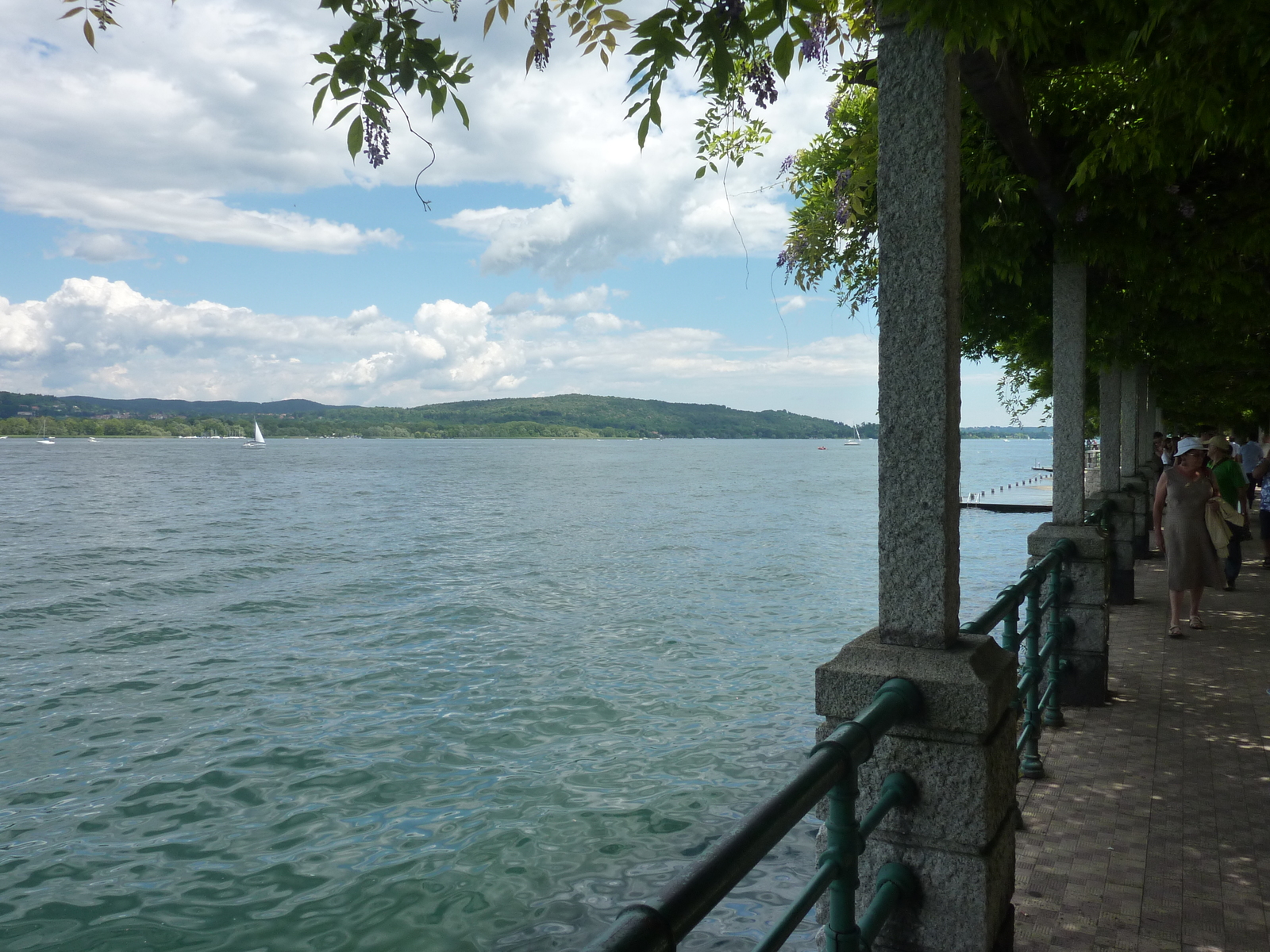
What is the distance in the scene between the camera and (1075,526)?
753 centimetres

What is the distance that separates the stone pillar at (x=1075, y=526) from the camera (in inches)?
286

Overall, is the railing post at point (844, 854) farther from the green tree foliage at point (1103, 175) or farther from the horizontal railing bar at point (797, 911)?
the green tree foliage at point (1103, 175)

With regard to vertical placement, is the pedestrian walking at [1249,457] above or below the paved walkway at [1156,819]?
above

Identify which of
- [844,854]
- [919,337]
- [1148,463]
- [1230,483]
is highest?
[919,337]

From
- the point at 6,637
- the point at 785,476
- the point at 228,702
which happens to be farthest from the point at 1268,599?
the point at 785,476

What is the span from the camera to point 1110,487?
13.2 meters

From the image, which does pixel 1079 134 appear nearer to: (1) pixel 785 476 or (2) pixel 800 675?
(2) pixel 800 675

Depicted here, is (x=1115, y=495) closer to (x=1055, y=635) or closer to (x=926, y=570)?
(x=1055, y=635)

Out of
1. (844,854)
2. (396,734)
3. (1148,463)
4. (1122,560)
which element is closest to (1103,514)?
(1122,560)

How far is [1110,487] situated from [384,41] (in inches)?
492

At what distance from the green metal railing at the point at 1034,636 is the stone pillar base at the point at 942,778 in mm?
386

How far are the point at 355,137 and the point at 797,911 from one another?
2.88 m

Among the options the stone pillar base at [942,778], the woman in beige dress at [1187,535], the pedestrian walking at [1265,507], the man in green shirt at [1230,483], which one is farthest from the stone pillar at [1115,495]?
the stone pillar base at [942,778]

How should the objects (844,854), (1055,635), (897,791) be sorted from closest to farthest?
(844,854) < (897,791) < (1055,635)
